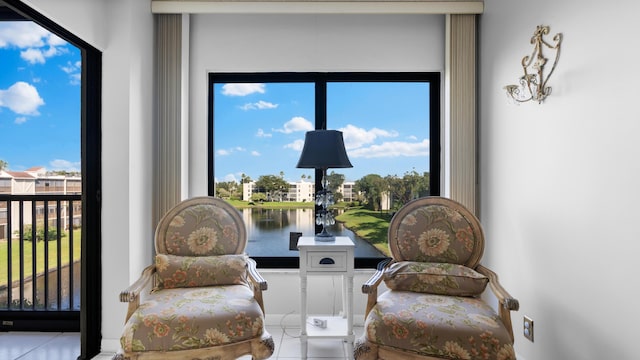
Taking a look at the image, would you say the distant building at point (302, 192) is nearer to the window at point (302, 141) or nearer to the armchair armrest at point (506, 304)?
the window at point (302, 141)

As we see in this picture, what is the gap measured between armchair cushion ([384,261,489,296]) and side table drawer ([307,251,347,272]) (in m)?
0.35

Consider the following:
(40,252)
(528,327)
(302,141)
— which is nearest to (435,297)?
(528,327)

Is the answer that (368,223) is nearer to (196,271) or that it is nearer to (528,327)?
(528,327)

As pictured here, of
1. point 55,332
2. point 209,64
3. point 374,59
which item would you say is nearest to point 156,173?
point 209,64

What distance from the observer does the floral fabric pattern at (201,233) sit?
2213 millimetres

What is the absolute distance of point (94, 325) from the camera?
2.36 m

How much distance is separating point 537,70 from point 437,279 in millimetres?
1281

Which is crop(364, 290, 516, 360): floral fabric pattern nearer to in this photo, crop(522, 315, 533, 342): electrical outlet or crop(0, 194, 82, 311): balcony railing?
crop(522, 315, 533, 342): electrical outlet

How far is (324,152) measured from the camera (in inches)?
95.3

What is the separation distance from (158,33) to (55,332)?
2.37m

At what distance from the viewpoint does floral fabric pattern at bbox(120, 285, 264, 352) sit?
65.0 inches

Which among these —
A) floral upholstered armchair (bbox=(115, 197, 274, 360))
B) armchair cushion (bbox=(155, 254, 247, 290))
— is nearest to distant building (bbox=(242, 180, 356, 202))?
floral upholstered armchair (bbox=(115, 197, 274, 360))

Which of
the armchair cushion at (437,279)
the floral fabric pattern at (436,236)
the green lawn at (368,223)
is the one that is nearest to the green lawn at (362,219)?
the green lawn at (368,223)

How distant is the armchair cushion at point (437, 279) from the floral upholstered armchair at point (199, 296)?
76 cm
